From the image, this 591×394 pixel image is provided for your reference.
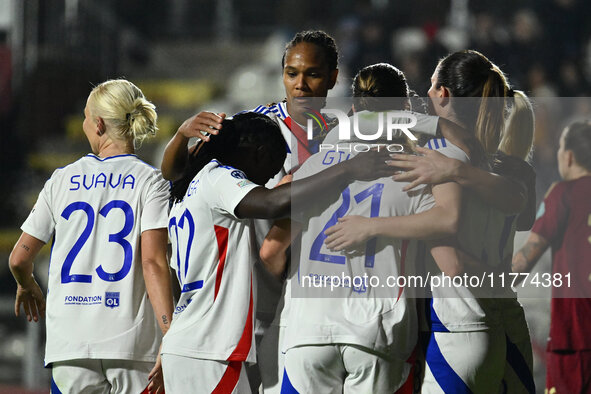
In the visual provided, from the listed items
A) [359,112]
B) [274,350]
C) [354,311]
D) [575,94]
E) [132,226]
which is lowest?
[274,350]

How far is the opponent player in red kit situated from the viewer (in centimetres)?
441

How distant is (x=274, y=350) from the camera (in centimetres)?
333

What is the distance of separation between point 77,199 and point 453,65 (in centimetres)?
157

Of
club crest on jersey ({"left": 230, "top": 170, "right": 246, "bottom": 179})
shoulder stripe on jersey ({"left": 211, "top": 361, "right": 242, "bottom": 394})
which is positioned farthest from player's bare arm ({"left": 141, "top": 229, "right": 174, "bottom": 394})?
club crest on jersey ({"left": 230, "top": 170, "right": 246, "bottom": 179})

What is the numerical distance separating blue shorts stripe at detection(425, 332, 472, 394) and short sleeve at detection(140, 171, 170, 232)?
3.83ft

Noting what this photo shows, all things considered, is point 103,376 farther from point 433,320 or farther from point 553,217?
point 553,217

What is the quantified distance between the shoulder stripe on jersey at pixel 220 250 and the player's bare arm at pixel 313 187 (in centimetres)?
13

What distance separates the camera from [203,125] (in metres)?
3.25

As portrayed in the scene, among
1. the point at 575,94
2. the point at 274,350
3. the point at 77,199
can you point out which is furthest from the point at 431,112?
the point at 575,94

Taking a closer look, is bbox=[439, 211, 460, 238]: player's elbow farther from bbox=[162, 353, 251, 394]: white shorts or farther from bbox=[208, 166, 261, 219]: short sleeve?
bbox=[162, 353, 251, 394]: white shorts

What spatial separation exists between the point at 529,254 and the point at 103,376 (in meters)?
2.03

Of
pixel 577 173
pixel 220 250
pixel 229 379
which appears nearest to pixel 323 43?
pixel 220 250

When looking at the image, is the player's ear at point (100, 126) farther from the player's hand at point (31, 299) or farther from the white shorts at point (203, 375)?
the white shorts at point (203, 375)

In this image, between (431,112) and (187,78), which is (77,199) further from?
(187,78)
